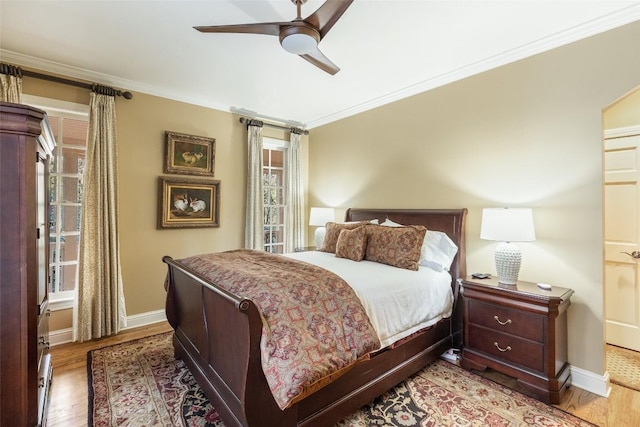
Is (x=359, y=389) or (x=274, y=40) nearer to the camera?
(x=359, y=389)

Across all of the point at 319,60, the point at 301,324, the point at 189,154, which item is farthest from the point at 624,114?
the point at 189,154

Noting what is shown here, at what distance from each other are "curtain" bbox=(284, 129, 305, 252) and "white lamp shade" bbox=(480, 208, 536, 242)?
295 cm

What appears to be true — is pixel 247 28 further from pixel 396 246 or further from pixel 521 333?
pixel 521 333

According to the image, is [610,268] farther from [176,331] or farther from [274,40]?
[176,331]

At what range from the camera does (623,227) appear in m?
2.93

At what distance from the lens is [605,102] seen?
2.21 m

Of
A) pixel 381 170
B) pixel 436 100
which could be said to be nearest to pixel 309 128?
pixel 381 170

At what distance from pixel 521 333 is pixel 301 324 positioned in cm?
176

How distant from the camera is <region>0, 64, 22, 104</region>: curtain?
2658 mm

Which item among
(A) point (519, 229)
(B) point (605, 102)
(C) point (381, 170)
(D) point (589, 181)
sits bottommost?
(A) point (519, 229)

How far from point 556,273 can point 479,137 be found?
139 cm

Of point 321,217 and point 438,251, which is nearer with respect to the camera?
point 438,251

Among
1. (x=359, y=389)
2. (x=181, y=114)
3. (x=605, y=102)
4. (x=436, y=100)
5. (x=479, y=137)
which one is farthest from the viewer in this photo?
(x=181, y=114)

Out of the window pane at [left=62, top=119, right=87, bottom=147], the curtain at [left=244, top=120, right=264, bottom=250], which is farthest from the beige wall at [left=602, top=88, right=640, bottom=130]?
the window pane at [left=62, top=119, right=87, bottom=147]
